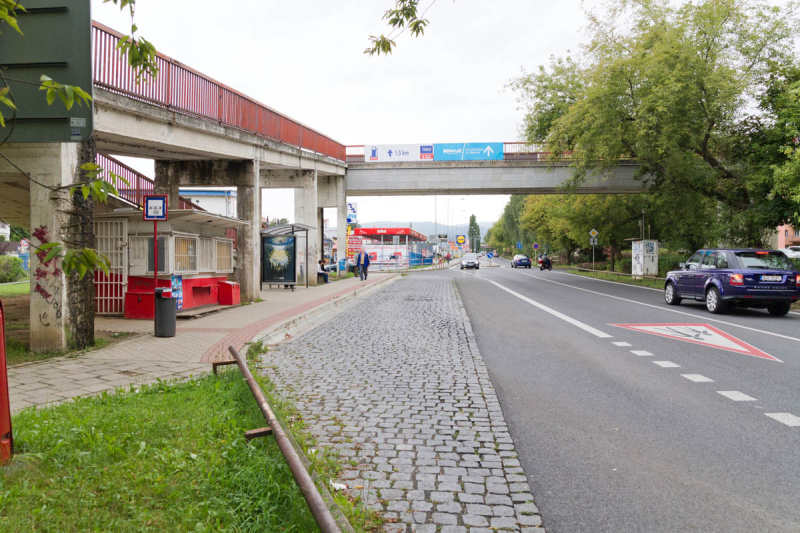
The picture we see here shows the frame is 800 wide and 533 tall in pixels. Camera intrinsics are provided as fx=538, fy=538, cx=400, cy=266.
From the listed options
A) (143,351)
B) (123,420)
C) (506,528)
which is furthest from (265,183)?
(506,528)

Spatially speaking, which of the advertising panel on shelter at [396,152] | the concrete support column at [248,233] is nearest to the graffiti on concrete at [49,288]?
the concrete support column at [248,233]

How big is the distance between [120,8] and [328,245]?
39490 mm

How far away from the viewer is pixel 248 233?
1648 centimetres

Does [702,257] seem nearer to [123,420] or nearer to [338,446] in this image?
[338,446]

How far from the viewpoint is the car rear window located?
13.6 m

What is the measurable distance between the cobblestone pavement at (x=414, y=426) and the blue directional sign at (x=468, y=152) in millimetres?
22988

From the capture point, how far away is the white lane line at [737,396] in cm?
573

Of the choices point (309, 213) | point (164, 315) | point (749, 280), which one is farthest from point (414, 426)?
point (309, 213)

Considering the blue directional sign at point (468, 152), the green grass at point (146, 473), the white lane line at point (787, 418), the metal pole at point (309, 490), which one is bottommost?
the white lane line at point (787, 418)

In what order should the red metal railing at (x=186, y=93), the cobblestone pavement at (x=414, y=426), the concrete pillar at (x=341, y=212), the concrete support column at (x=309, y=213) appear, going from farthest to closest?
the concrete pillar at (x=341, y=212) → the concrete support column at (x=309, y=213) → the red metal railing at (x=186, y=93) → the cobblestone pavement at (x=414, y=426)

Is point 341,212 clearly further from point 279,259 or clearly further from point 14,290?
point 14,290

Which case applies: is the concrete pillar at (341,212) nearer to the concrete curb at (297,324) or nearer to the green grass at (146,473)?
the concrete curb at (297,324)

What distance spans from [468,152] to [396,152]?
14.2 feet

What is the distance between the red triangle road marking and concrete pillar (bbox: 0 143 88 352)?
1039 centimetres
